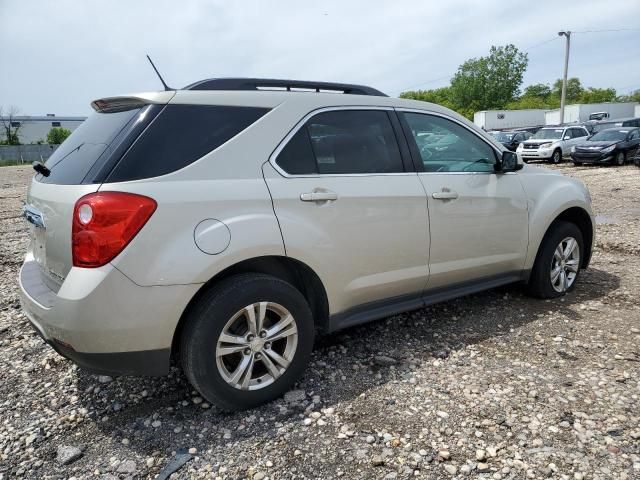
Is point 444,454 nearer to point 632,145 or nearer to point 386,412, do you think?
point 386,412

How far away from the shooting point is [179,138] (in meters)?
2.53

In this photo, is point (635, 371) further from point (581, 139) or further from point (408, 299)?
point (581, 139)

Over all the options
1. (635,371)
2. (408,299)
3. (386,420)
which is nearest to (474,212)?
(408,299)

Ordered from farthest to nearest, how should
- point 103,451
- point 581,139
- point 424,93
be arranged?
point 424,93 < point 581,139 < point 103,451

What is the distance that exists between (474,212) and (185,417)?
7.93ft

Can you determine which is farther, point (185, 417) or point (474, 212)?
point (474, 212)

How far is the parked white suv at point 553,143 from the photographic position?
2141 centimetres

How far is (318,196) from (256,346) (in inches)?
36.1

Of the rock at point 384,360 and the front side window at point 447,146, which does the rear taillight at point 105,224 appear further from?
the front side window at point 447,146

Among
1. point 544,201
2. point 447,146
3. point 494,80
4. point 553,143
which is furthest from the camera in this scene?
point 494,80

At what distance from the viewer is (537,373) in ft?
10.2

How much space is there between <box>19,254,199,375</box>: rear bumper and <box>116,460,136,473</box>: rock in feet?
1.41

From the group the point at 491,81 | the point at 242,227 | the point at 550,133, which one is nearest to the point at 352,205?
the point at 242,227

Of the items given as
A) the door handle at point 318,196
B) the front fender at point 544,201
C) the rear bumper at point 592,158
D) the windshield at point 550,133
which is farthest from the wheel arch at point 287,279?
the windshield at point 550,133
